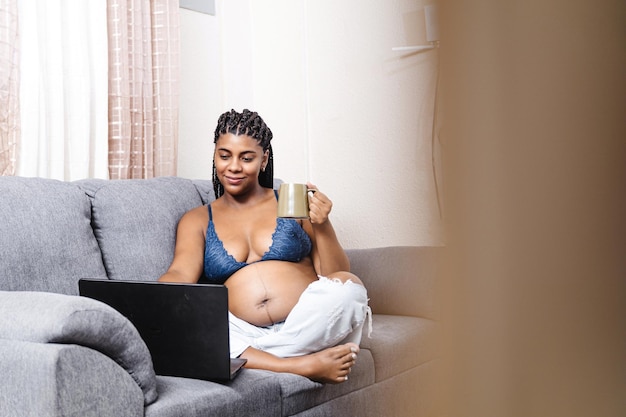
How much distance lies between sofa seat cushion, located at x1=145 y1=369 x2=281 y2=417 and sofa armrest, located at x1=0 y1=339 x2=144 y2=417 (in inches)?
4.9

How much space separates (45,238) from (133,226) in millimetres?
318

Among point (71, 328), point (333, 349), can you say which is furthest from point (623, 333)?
point (333, 349)

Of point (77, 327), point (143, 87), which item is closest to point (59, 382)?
point (77, 327)

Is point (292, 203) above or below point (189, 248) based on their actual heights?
above

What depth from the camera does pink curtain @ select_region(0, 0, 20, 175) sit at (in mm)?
2227

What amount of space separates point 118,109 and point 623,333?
8.59ft

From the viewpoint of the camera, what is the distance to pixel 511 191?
15cm

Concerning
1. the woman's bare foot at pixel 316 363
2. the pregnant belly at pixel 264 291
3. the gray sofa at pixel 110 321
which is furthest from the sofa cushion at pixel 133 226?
the woman's bare foot at pixel 316 363

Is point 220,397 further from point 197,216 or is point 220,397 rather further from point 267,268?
point 197,216

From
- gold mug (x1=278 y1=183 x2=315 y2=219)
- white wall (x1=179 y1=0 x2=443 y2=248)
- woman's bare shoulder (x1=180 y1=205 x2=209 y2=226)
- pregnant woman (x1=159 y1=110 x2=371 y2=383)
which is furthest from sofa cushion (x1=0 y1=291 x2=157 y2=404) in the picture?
white wall (x1=179 y1=0 x2=443 y2=248)

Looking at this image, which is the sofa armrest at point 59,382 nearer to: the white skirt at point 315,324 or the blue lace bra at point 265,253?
the white skirt at point 315,324

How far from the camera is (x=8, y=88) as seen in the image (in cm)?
224

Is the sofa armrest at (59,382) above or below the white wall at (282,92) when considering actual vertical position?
below

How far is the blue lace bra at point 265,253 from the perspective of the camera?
2123 mm
